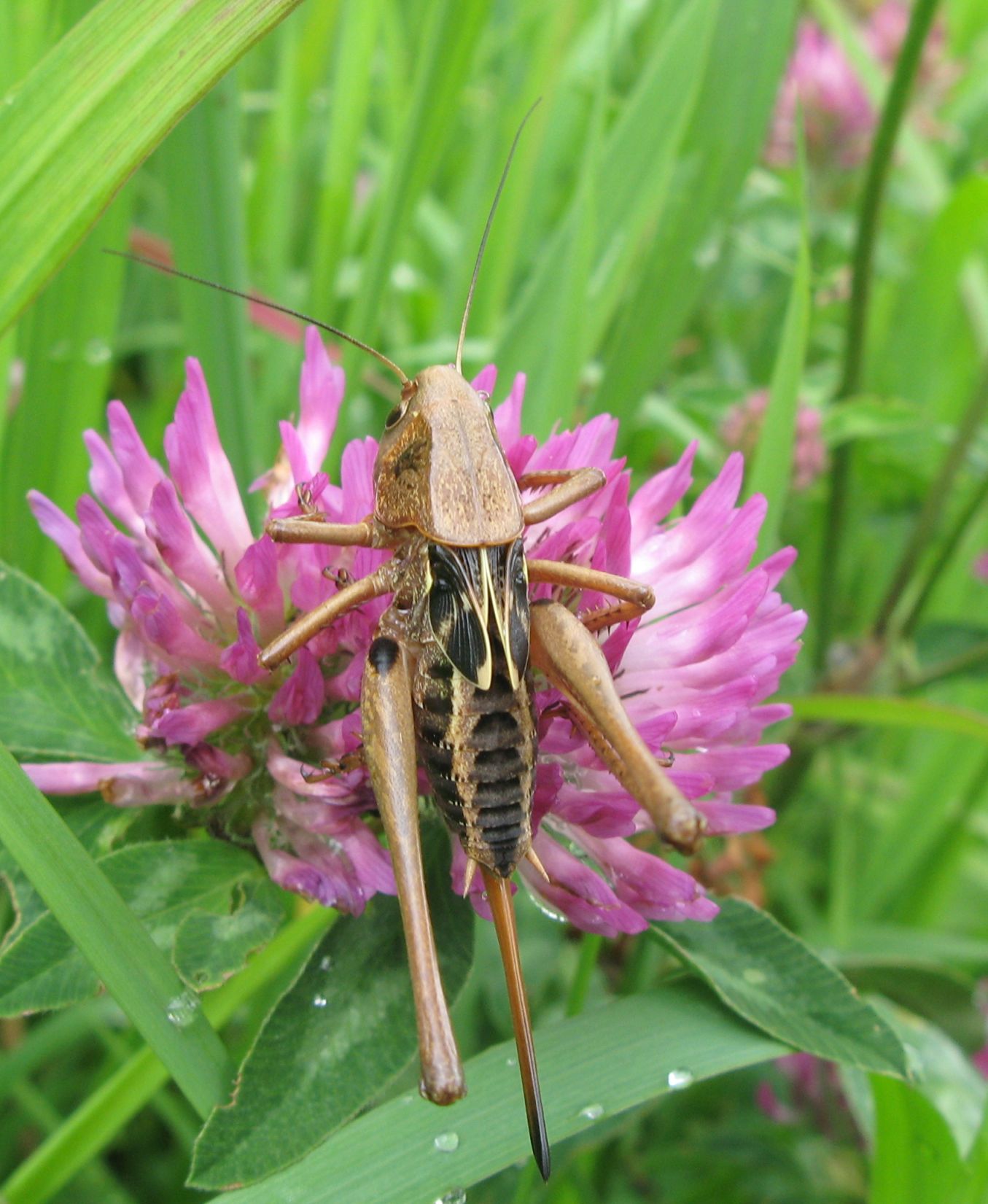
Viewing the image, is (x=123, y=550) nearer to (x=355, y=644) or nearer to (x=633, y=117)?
(x=355, y=644)

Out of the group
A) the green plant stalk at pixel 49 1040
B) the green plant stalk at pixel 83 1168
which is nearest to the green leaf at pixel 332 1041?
the green plant stalk at pixel 49 1040

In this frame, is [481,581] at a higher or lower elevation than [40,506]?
lower

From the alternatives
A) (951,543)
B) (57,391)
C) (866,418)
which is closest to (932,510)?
(951,543)

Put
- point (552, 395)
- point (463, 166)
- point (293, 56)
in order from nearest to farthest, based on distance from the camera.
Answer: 1. point (552, 395)
2. point (293, 56)
3. point (463, 166)

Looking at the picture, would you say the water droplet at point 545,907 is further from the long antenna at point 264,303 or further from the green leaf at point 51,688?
the long antenna at point 264,303

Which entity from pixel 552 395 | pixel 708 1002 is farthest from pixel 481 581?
pixel 552 395

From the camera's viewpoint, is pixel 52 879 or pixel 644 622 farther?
pixel 644 622

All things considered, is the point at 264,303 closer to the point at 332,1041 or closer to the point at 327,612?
the point at 327,612

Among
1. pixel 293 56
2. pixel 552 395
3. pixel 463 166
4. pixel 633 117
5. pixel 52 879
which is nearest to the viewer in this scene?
pixel 52 879
